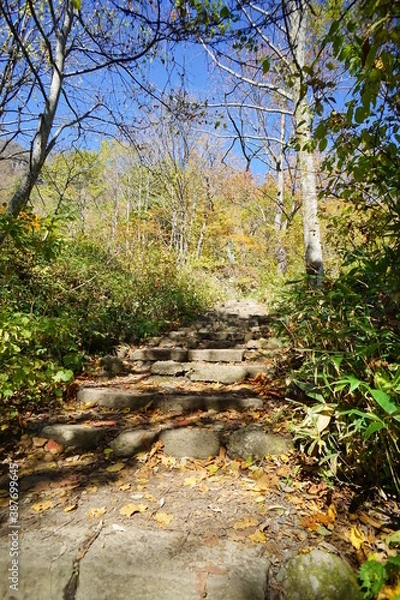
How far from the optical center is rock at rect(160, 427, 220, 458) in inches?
81.9

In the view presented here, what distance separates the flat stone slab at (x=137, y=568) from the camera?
1175 mm

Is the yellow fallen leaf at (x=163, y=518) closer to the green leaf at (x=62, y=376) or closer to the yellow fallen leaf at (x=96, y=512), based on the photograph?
the yellow fallen leaf at (x=96, y=512)

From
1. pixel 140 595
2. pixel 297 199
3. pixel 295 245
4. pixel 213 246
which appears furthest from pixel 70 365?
pixel 213 246

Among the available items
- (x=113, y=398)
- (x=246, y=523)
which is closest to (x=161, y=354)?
(x=113, y=398)

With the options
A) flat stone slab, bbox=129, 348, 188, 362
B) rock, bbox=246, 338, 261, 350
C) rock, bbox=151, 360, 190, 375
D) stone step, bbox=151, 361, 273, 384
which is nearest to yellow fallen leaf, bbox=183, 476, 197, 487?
stone step, bbox=151, 361, 273, 384

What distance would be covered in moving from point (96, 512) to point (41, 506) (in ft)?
1.00

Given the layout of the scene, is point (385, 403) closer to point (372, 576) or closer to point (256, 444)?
point (372, 576)

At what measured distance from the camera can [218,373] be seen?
10.6 feet

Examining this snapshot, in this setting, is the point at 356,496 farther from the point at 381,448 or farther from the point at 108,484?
the point at 108,484

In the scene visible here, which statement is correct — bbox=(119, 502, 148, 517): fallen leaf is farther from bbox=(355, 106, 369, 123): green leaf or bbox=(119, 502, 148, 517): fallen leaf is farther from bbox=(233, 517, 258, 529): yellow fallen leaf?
bbox=(355, 106, 369, 123): green leaf

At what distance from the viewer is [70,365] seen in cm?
319

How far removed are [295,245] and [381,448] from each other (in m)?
9.95

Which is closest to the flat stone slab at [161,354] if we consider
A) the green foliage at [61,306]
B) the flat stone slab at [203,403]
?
the green foliage at [61,306]

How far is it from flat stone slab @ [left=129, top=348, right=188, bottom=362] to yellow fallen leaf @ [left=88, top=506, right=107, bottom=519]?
224 centimetres
